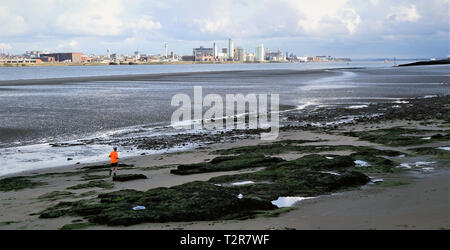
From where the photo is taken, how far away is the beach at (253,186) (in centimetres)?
959

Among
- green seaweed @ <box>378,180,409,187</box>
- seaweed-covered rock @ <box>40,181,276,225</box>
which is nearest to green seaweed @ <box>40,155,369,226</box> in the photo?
seaweed-covered rock @ <box>40,181,276,225</box>

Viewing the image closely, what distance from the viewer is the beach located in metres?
9.59

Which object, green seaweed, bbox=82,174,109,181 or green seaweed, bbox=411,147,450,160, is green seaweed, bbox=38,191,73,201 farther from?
green seaweed, bbox=411,147,450,160

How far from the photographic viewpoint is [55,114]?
35.2 m

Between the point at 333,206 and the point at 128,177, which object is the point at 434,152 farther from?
the point at 128,177

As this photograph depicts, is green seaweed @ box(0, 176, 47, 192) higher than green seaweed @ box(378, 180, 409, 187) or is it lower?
lower

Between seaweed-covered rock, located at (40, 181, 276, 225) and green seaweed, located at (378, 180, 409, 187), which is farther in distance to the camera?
green seaweed, located at (378, 180, 409, 187)

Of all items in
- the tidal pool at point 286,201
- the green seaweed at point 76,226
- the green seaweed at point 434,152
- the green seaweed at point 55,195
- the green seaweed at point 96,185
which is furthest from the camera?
the green seaweed at point 434,152

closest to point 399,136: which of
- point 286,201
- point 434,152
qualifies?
point 434,152

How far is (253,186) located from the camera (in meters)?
12.2

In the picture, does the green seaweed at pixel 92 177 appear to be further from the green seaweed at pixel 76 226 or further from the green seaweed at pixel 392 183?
the green seaweed at pixel 392 183

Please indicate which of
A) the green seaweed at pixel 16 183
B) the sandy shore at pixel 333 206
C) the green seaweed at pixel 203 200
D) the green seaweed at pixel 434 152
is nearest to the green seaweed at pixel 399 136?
the green seaweed at pixel 434 152
